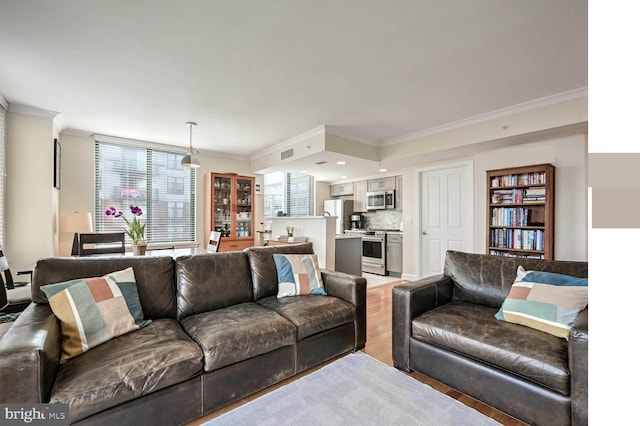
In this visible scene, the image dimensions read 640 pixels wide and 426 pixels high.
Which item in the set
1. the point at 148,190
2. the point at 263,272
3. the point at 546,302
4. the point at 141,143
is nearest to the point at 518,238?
the point at 546,302

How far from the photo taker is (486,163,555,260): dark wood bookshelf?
333cm

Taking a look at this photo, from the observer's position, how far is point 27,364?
3.74 feet

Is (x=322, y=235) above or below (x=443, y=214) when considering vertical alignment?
below

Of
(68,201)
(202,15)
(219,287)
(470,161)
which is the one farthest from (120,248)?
(470,161)

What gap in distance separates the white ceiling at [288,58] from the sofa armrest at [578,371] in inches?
73.3

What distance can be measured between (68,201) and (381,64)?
4.63 meters

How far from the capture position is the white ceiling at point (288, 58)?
1.80 m

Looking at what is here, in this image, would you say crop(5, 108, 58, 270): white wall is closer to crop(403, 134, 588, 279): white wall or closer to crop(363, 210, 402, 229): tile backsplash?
crop(363, 210, 402, 229): tile backsplash

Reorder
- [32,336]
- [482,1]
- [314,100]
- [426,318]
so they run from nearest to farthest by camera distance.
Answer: [32,336], [482,1], [426,318], [314,100]

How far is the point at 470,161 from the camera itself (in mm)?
4363

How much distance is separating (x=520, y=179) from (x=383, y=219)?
2975 mm

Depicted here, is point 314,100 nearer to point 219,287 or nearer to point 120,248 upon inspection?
point 219,287

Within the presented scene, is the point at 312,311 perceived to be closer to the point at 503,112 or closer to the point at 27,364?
the point at 27,364

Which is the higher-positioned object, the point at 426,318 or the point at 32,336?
the point at 32,336
